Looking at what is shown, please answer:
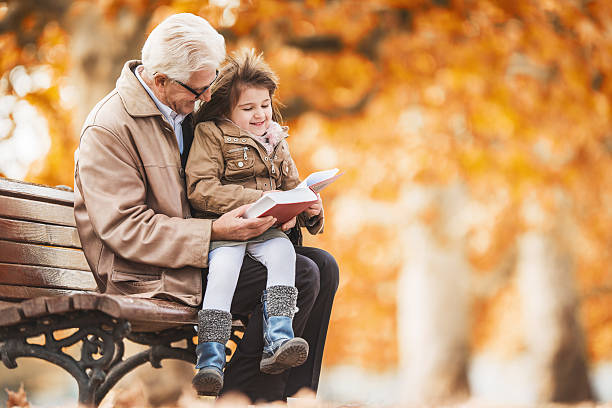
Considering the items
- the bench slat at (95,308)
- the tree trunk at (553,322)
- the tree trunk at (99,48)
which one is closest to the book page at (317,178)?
the bench slat at (95,308)

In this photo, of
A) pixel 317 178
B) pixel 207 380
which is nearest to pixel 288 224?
pixel 317 178

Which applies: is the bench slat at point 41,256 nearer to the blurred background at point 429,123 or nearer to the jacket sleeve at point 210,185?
the jacket sleeve at point 210,185

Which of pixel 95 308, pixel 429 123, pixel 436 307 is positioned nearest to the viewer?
pixel 95 308

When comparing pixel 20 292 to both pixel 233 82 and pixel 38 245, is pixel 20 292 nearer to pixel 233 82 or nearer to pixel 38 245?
pixel 38 245

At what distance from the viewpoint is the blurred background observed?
25.2 feet

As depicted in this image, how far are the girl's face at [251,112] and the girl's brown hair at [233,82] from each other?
0.08 feet

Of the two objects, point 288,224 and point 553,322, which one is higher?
point 553,322

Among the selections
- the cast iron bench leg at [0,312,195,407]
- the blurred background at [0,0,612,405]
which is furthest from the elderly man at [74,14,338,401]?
the blurred background at [0,0,612,405]

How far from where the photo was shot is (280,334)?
329cm

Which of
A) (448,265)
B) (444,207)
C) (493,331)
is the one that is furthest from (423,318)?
(493,331)

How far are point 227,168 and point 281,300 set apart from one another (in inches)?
24.7

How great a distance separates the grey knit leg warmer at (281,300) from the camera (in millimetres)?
3334

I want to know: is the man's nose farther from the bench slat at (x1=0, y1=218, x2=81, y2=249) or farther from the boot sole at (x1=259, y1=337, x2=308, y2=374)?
the boot sole at (x1=259, y1=337, x2=308, y2=374)

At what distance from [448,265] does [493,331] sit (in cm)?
675
